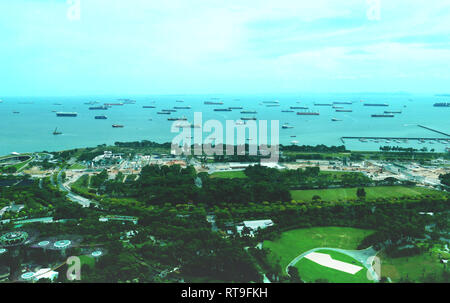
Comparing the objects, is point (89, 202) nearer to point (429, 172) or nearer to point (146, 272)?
point (146, 272)

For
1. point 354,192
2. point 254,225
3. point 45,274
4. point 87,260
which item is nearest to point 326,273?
point 254,225

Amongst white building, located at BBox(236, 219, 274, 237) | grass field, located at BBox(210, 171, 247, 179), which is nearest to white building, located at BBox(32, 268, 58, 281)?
white building, located at BBox(236, 219, 274, 237)

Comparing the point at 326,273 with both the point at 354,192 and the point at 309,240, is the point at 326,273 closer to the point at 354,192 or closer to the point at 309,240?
the point at 309,240

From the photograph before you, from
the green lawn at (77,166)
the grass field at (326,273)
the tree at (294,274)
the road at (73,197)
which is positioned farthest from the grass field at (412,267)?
the green lawn at (77,166)

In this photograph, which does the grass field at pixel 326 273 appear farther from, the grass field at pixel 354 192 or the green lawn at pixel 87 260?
the grass field at pixel 354 192

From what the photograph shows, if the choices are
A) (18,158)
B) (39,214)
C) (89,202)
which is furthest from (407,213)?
(18,158)

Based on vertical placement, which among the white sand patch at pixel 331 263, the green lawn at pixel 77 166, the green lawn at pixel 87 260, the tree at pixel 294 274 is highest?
the green lawn at pixel 77 166

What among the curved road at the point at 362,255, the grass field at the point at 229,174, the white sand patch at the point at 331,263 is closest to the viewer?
the white sand patch at the point at 331,263
